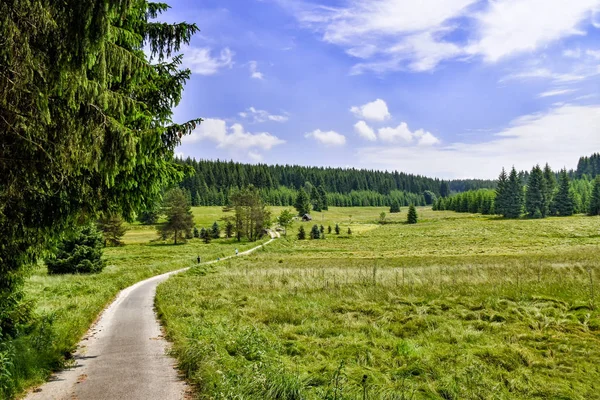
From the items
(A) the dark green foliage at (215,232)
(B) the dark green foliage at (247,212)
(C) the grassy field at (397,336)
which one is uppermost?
(B) the dark green foliage at (247,212)

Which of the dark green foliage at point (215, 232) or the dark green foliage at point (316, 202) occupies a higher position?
the dark green foliage at point (316, 202)

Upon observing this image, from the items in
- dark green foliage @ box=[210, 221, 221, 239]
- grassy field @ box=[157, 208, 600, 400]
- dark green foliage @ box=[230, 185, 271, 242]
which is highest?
dark green foliage @ box=[230, 185, 271, 242]

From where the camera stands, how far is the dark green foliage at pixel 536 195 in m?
104

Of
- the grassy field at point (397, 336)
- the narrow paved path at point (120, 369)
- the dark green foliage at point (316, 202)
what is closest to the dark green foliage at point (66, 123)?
the narrow paved path at point (120, 369)

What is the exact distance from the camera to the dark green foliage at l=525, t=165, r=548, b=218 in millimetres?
104250

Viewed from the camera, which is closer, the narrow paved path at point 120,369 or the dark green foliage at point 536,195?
the narrow paved path at point 120,369

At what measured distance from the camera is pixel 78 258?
3612cm

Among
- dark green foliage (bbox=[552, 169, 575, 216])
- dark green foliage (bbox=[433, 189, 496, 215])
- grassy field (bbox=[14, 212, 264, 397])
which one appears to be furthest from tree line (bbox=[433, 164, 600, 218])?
grassy field (bbox=[14, 212, 264, 397])

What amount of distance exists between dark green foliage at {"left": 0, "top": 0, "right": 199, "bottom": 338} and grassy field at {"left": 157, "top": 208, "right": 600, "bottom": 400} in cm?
434

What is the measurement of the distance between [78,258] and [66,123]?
3533 cm

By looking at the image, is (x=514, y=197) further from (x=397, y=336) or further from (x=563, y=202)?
(x=397, y=336)

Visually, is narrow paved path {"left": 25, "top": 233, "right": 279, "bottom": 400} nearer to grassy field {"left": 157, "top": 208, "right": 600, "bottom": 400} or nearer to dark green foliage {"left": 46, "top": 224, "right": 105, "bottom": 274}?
grassy field {"left": 157, "top": 208, "right": 600, "bottom": 400}

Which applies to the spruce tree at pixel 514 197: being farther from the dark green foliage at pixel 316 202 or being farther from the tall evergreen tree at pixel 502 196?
the dark green foliage at pixel 316 202

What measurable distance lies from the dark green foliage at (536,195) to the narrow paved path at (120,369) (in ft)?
375
